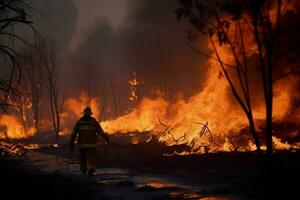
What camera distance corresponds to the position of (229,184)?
1212cm

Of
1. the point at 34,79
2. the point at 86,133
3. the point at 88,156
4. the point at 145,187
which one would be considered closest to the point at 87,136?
the point at 86,133

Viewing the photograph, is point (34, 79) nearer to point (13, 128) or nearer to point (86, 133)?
point (13, 128)

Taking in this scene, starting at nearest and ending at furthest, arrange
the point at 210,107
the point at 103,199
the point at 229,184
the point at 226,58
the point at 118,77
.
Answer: the point at 103,199 < the point at 229,184 < the point at 226,58 < the point at 210,107 < the point at 118,77

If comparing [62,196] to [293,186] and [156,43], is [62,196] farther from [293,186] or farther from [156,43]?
[156,43]

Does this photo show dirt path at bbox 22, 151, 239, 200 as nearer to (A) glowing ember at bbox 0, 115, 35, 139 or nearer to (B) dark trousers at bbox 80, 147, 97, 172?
(B) dark trousers at bbox 80, 147, 97, 172

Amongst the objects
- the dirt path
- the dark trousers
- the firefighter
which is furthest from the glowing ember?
the firefighter

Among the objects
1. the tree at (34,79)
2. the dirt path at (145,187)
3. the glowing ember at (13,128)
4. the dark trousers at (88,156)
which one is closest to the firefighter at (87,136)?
the dark trousers at (88,156)

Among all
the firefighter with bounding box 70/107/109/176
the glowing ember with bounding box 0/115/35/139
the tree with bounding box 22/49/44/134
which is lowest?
the firefighter with bounding box 70/107/109/176

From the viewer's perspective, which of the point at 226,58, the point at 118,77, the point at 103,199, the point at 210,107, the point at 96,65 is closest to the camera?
the point at 103,199

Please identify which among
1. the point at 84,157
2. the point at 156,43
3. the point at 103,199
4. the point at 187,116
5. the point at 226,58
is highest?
the point at 156,43

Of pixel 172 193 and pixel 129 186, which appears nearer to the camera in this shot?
pixel 172 193

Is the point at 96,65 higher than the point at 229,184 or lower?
higher

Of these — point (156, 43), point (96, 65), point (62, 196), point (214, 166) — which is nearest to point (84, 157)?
point (62, 196)

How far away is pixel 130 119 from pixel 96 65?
35.3 m
